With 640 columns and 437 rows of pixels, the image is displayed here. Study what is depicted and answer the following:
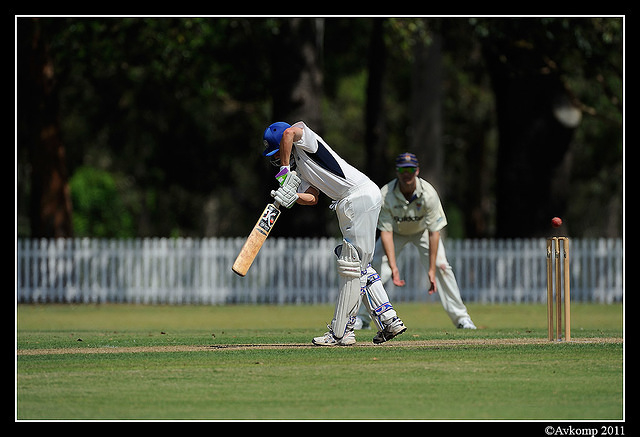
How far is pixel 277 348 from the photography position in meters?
10.4

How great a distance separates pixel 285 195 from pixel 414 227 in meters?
3.90

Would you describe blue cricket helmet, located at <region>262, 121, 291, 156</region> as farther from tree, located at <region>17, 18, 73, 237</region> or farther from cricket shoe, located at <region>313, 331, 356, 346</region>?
tree, located at <region>17, 18, 73, 237</region>

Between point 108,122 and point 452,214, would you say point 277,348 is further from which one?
point 452,214

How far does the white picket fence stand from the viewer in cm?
2377

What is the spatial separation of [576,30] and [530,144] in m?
2.75

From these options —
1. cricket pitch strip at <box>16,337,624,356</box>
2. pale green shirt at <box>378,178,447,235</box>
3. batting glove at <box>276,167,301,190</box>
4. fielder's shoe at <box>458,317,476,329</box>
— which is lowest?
fielder's shoe at <box>458,317,476,329</box>

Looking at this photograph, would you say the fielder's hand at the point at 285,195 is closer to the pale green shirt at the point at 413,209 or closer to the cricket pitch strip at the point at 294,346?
the cricket pitch strip at the point at 294,346

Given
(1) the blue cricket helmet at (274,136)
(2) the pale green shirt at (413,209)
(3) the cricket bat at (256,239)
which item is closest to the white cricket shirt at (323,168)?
(1) the blue cricket helmet at (274,136)

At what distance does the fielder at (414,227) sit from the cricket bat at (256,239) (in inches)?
110

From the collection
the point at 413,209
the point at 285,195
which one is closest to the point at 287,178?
the point at 285,195

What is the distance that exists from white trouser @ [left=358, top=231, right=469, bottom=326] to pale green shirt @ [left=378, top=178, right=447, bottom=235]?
1.36 ft

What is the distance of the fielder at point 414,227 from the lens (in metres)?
12.9

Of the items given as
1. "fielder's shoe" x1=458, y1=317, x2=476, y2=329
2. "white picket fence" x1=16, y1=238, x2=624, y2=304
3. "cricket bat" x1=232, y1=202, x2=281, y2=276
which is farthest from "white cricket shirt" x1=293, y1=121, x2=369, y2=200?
"white picket fence" x1=16, y1=238, x2=624, y2=304

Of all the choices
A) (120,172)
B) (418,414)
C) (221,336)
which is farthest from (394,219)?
(120,172)
